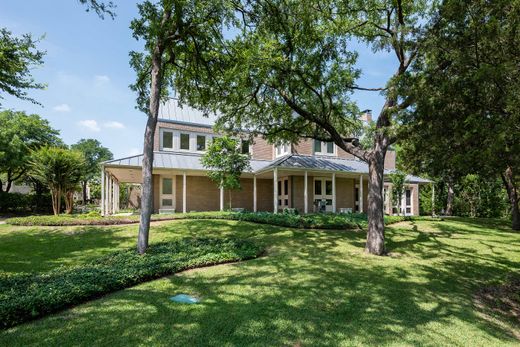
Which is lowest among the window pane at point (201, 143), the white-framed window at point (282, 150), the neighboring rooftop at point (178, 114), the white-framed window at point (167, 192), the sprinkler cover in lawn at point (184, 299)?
the sprinkler cover in lawn at point (184, 299)

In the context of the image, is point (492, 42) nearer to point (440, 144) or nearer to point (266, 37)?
point (440, 144)

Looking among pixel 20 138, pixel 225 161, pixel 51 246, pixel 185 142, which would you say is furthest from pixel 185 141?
pixel 20 138

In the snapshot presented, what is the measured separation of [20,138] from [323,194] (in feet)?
88.0

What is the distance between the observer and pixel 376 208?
9.04 m

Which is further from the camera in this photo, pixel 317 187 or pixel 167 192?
pixel 317 187

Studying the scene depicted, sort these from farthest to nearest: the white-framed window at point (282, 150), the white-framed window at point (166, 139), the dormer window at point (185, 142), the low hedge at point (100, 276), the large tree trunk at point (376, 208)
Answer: the white-framed window at point (282, 150) → the dormer window at point (185, 142) → the white-framed window at point (166, 139) → the large tree trunk at point (376, 208) → the low hedge at point (100, 276)

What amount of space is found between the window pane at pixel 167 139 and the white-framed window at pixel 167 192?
2.26 metres

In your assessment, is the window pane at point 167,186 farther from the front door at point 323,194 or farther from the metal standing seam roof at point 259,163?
the front door at point 323,194

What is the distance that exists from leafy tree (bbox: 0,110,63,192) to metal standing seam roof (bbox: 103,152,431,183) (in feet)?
31.3

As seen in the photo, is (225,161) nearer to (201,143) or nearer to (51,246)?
(201,143)

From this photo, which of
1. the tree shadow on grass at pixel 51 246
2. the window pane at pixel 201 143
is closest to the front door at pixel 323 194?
the window pane at pixel 201 143

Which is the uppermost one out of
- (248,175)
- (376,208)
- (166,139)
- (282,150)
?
(166,139)

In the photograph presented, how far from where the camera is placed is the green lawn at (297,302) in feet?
12.6

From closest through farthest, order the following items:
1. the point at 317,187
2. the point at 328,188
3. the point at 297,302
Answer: the point at 297,302
the point at 317,187
the point at 328,188
